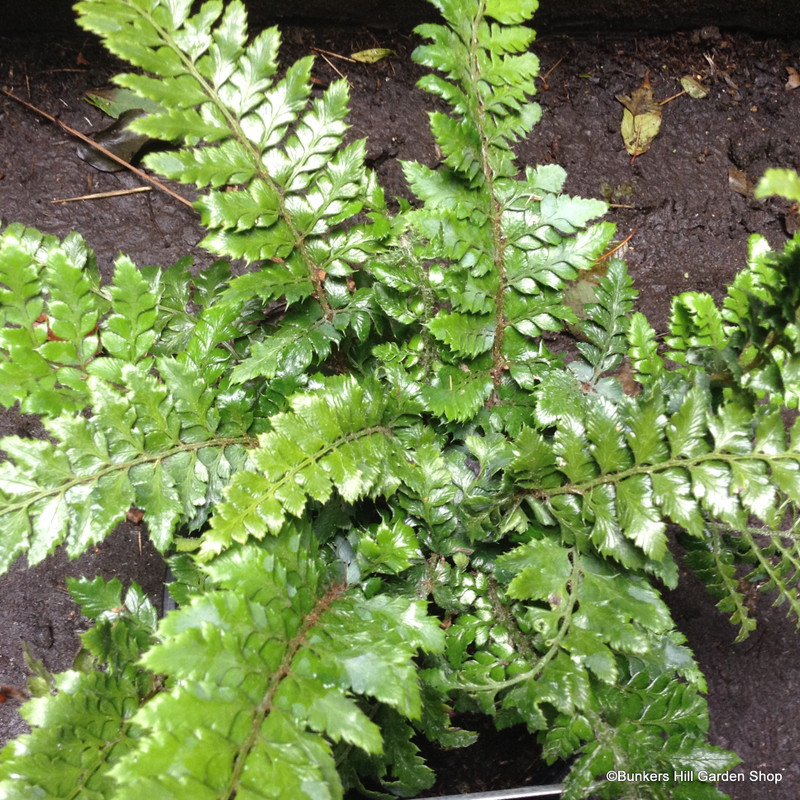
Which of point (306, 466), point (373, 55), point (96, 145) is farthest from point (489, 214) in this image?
point (96, 145)

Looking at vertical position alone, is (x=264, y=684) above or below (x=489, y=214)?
below

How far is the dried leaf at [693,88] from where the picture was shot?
2.51 meters

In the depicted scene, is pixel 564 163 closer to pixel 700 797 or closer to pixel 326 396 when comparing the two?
pixel 326 396

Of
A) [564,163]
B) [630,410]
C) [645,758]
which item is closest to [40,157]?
[564,163]

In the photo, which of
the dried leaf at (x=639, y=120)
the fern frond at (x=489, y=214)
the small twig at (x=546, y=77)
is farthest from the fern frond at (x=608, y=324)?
the small twig at (x=546, y=77)

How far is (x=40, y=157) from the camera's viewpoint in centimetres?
239

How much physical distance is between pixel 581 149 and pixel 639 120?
24cm

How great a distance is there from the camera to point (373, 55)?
248 cm

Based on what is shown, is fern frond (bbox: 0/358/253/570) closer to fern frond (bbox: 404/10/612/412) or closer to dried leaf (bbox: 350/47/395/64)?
fern frond (bbox: 404/10/612/412)

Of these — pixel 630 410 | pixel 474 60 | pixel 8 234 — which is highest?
pixel 474 60

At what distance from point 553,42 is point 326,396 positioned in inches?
74.7

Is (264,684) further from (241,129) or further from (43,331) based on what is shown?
(241,129)

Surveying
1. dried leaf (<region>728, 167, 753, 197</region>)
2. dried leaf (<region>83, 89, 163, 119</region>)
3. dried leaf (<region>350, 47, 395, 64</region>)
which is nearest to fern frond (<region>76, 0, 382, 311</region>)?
dried leaf (<region>83, 89, 163, 119</region>)

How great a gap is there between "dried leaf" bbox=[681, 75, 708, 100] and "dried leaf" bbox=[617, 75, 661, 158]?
0.40 feet
